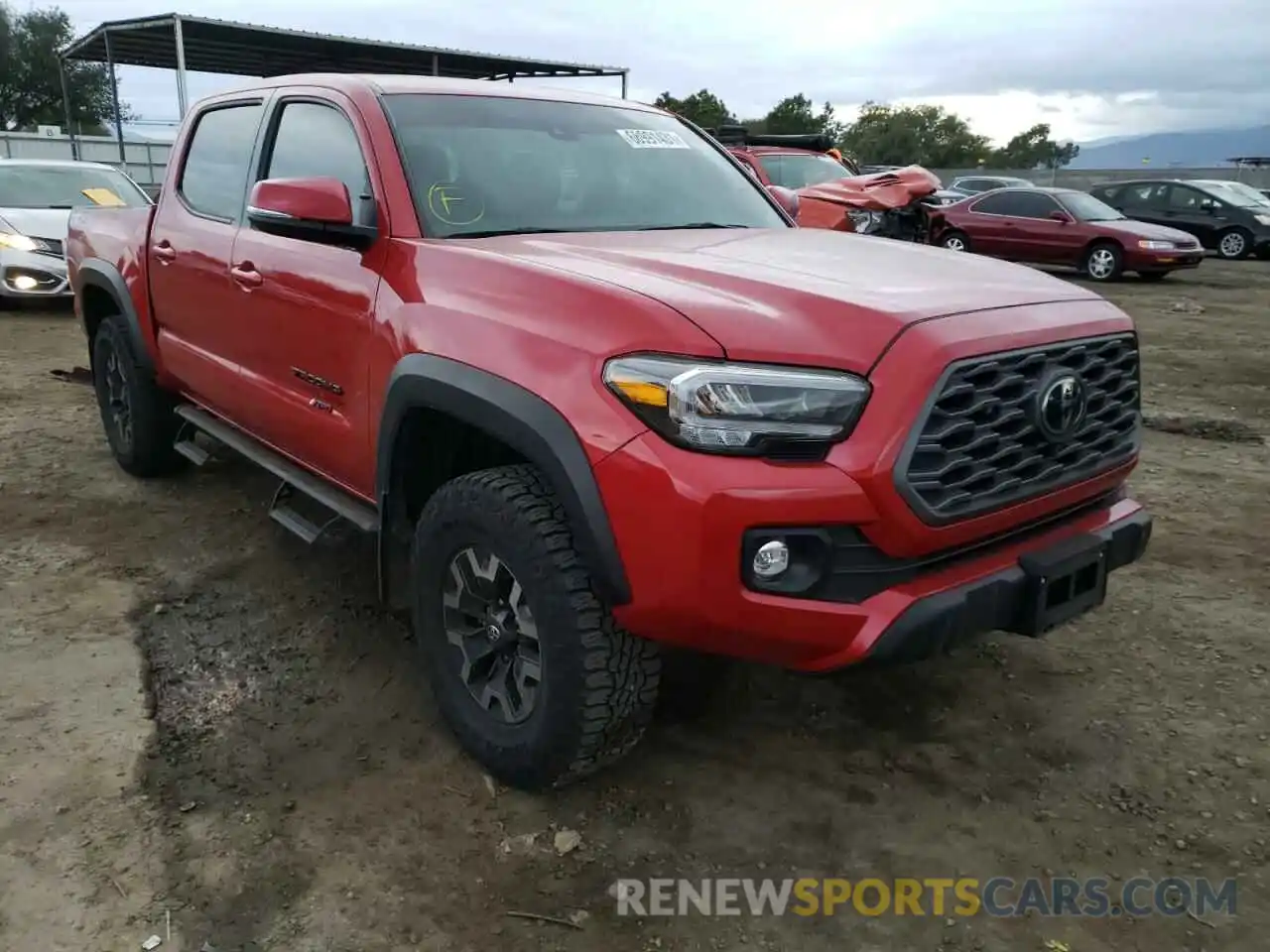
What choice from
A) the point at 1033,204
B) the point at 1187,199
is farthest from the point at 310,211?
the point at 1187,199

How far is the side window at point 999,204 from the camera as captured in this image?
15.7 m

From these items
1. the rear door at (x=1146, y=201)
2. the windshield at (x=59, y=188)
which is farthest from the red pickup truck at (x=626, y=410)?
the rear door at (x=1146, y=201)

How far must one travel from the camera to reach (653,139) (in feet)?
12.1

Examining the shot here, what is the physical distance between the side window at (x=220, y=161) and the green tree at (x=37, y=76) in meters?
44.0

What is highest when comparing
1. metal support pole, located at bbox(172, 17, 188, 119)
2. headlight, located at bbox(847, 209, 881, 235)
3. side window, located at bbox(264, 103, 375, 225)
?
metal support pole, located at bbox(172, 17, 188, 119)

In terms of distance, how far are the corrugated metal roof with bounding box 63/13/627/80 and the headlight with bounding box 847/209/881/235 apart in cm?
942

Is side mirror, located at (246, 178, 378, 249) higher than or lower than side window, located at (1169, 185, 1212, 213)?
lower

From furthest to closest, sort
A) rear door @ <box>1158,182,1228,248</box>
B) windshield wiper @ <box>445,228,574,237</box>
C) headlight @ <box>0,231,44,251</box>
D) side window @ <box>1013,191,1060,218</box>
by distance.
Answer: rear door @ <box>1158,182,1228,248</box> < side window @ <box>1013,191,1060,218</box> < headlight @ <box>0,231,44,251</box> < windshield wiper @ <box>445,228,574,237</box>

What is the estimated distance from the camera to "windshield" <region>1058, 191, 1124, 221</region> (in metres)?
15.1

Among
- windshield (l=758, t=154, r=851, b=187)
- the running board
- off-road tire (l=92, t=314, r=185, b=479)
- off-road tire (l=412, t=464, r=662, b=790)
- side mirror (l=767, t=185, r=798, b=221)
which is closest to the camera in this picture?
off-road tire (l=412, t=464, r=662, b=790)

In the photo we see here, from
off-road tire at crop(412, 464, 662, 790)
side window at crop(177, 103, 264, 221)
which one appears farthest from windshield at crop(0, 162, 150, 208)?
off-road tire at crop(412, 464, 662, 790)

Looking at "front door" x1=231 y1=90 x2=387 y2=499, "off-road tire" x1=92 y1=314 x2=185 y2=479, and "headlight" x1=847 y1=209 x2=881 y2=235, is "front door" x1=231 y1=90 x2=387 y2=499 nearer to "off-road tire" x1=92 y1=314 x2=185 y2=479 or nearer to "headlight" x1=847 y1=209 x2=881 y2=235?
"off-road tire" x1=92 y1=314 x2=185 y2=479

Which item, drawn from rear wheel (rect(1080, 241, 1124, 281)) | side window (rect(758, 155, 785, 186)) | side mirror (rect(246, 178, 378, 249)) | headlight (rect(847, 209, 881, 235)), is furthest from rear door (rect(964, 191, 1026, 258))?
side mirror (rect(246, 178, 378, 249))

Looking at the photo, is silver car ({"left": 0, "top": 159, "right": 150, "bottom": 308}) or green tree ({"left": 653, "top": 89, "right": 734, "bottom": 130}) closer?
silver car ({"left": 0, "top": 159, "right": 150, "bottom": 308})
